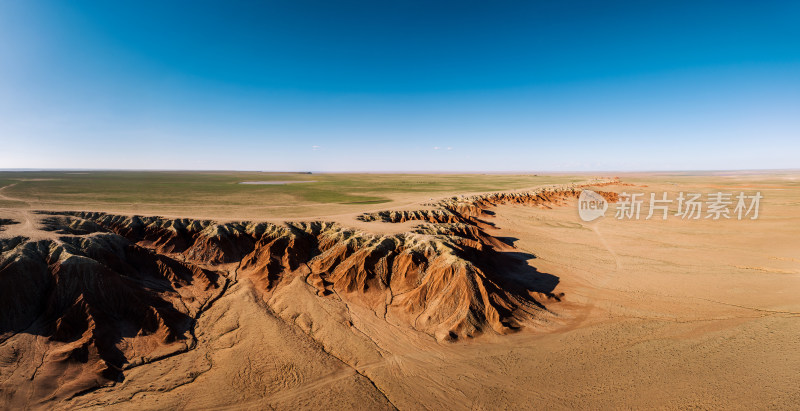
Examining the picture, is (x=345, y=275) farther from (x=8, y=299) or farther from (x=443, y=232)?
(x=8, y=299)

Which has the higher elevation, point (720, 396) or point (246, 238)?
point (246, 238)

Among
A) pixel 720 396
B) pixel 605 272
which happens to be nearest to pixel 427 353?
pixel 720 396

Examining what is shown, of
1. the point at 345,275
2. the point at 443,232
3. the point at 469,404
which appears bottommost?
the point at 469,404
